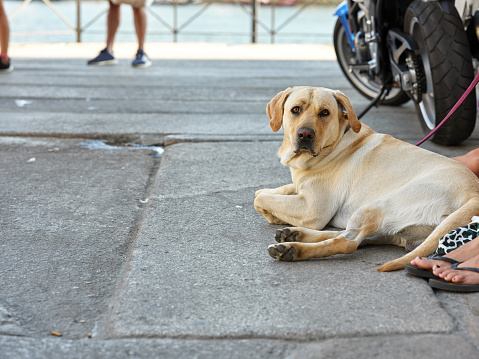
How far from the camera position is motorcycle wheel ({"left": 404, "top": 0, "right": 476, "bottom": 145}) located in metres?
3.93

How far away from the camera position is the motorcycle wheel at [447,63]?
3.93 meters

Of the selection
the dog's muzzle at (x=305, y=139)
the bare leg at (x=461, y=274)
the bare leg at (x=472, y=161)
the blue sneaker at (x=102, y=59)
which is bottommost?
the blue sneaker at (x=102, y=59)

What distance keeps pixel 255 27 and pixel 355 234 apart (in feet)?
34.9

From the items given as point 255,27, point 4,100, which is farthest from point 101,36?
point 4,100

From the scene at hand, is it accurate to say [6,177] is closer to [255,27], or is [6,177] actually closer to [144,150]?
[144,150]

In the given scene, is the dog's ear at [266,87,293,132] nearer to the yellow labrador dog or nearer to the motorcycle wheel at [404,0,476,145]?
the yellow labrador dog

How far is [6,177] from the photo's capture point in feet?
12.3

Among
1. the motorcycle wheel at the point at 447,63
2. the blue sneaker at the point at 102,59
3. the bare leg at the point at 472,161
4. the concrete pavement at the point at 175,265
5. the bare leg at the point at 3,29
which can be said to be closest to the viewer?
the concrete pavement at the point at 175,265

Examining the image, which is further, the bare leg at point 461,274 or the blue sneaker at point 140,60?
the blue sneaker at point 140,60

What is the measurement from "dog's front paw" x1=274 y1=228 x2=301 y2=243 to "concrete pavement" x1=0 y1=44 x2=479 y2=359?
9 cm

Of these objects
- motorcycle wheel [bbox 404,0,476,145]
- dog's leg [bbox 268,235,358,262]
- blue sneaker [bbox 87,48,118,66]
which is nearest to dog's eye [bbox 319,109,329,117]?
dog's leg [bbox 268,235,358,262]

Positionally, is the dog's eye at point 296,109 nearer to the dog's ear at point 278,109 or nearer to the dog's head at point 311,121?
the dog's head at point 311,121

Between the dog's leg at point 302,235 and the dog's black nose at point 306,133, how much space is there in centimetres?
44

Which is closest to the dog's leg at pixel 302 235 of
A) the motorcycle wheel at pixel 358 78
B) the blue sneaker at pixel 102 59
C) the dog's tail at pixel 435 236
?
the dog's tail at pixel 435 236
